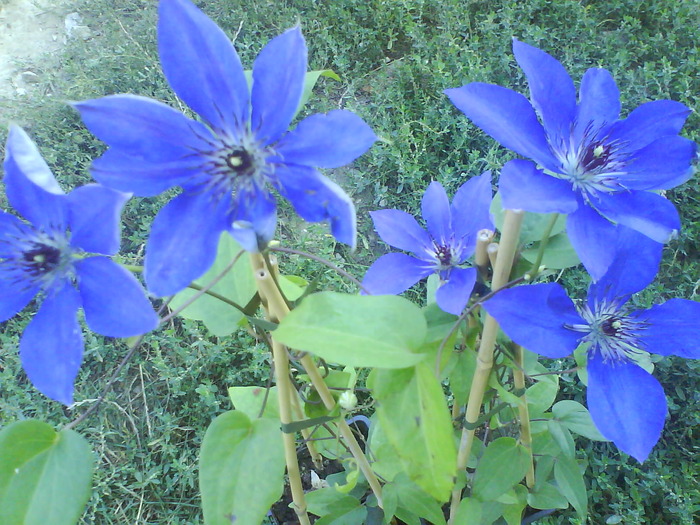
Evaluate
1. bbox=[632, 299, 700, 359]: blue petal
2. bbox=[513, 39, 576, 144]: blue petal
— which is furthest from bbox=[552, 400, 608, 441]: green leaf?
bbox=[513, 39, 576, 144]: blue petal

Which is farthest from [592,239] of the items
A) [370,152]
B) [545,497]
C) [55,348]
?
[370,152]

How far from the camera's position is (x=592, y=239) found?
48 cm

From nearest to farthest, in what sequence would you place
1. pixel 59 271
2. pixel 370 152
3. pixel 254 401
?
pixel 59 271
pixel 254 401
pixel 370 152

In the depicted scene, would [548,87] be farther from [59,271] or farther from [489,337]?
[59,271]

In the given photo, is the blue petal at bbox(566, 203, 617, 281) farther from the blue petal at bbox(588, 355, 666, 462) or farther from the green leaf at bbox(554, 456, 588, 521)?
the green leaf at bbox(554, 456, 588, 521)

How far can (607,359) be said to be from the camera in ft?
2.02

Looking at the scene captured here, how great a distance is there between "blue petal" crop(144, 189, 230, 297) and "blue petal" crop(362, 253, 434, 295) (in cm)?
28

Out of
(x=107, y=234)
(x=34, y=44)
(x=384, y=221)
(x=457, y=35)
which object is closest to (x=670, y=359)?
(x=384, y=221)

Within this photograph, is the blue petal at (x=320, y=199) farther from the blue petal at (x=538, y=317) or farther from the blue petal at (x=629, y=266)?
the blue petal at (x=629, y=266)

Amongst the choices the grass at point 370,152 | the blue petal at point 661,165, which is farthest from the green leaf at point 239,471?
the grass at point 370,152

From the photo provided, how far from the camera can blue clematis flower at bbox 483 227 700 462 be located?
0.54 meters

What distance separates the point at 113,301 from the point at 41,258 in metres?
0.10

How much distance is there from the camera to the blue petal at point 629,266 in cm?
59

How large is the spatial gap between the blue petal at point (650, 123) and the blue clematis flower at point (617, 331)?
0.09 metres
